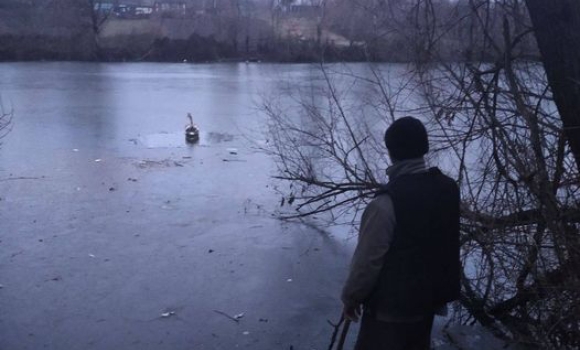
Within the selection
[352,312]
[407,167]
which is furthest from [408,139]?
[352,312]

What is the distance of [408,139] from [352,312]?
83cm

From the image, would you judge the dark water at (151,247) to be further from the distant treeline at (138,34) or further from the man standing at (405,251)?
the distant treeline at (138,34)

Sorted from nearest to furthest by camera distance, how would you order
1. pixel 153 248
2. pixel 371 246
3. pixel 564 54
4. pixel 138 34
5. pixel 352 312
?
pixel 371 246 → pixel 352 312 → pixel 564 54 → pixel 153 248 → pixel 138 34

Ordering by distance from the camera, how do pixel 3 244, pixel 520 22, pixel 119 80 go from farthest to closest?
pixel 119 80
pixel 3 244
pixel 520 22

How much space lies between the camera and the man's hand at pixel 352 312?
3.47m

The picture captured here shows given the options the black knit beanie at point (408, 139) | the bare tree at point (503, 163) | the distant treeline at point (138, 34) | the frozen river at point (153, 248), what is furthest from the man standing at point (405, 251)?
the distant treeline at point (138, 34)

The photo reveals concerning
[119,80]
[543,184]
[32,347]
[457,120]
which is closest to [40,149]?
[32,347]

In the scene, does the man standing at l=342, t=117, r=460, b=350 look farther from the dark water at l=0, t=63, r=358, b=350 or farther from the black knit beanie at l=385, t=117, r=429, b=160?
the dark water at l=0, t=63, r=358, b=350

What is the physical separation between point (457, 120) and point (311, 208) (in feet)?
13.0

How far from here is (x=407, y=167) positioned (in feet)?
10.9

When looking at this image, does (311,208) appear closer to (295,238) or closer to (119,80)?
(295,238)

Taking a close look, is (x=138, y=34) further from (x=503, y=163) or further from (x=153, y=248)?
(x=503, y=163)

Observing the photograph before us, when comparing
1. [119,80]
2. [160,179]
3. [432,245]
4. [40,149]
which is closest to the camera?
[432,245]

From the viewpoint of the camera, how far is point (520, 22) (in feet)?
17.7
